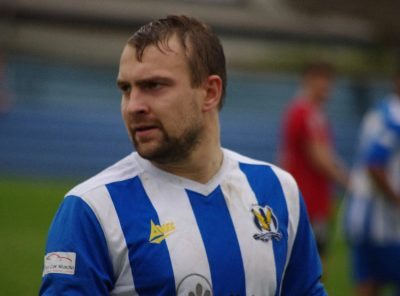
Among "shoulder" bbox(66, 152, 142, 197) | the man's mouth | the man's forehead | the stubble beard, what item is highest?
the man's forehead

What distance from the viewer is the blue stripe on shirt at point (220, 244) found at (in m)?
2.69

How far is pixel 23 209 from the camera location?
38.6ft

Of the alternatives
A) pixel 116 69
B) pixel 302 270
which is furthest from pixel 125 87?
pixel 116 69

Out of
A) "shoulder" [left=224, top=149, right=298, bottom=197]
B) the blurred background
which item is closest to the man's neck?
"shoulder" [left=224, top=149, right=298, bottom=197]

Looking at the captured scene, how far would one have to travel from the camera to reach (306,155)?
7289 mm

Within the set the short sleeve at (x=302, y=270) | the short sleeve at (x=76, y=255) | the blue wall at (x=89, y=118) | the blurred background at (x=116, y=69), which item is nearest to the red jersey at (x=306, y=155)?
the short sleeve at (x=302, y=270)

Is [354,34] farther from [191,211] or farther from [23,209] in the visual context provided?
[191,211]

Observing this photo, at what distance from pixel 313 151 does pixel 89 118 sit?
42.6 ft

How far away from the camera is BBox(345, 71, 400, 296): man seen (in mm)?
5531

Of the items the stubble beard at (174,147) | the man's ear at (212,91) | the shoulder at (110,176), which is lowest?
the shoulder at (110,176)

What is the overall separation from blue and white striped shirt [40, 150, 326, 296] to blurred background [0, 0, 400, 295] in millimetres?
11760

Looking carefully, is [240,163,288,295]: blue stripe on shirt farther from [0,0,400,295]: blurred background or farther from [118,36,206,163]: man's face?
[0,0,400,295]: blurred background

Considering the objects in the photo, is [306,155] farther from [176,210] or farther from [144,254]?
[144,254]

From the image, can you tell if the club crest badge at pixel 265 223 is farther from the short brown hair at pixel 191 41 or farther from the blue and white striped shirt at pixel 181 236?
the short brown hair at pixel 191 41
